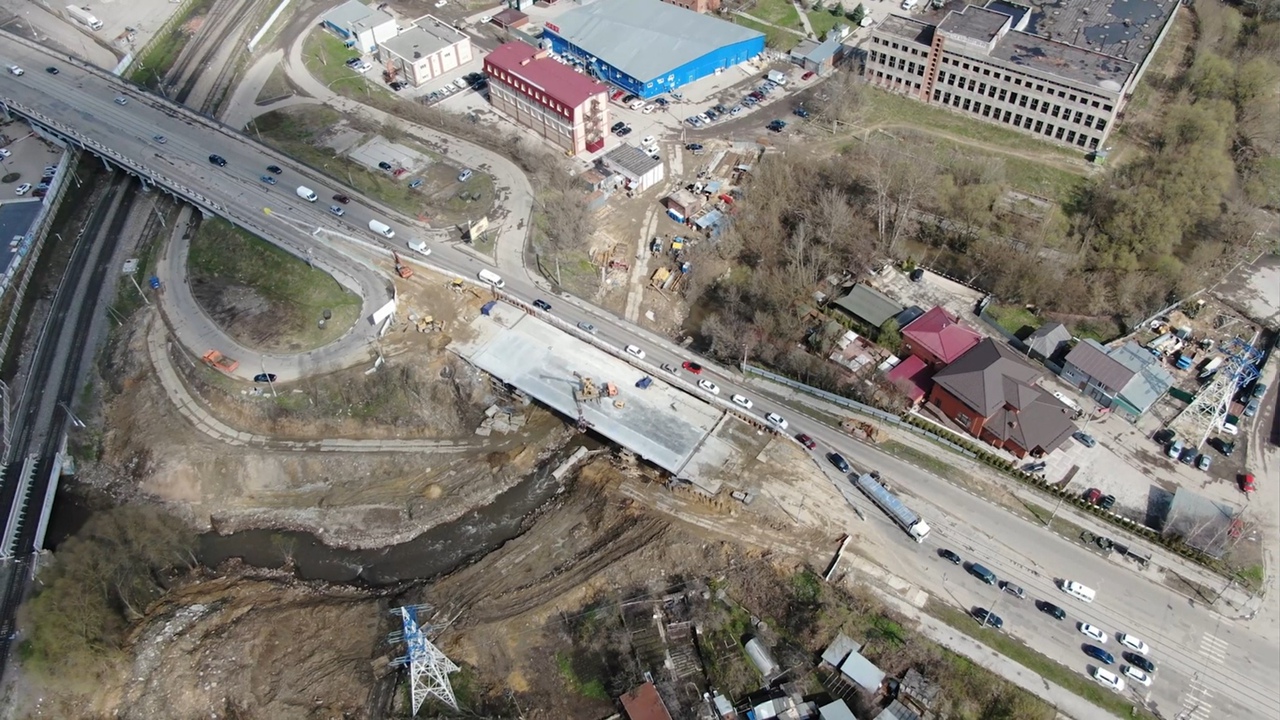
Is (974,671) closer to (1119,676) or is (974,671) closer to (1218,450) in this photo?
(1119,676)

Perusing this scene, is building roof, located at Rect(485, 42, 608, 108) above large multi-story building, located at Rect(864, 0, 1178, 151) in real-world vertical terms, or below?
below

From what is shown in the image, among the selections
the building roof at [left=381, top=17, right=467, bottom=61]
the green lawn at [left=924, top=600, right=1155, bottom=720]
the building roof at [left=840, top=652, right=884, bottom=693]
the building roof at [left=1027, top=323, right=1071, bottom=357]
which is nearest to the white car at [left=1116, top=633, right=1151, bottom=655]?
the green lawn at [left=924, top=600, right=1155, bottom=720]

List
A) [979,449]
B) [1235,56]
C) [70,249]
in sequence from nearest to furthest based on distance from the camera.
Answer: [979,449] → [70,249] → [1235,56]

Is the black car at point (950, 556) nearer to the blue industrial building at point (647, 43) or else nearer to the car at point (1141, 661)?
the car at point (1141, 661)

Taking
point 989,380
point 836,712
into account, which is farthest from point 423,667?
point 989,380

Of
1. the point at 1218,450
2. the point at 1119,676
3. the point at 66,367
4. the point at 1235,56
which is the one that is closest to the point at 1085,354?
the point at 1218,450

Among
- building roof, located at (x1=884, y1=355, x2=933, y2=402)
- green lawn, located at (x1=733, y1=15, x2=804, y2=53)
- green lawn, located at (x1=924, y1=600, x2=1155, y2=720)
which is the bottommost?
green lawn, located at (x1=924, y1=600, x2=1155, y2=720)

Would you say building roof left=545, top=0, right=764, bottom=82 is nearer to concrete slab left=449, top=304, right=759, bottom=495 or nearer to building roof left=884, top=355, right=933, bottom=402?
concrete slab left=449, top=304, right=759, bottom=495
